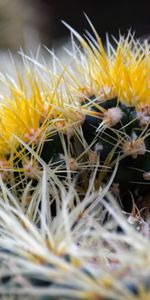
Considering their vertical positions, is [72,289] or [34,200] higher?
[34,200]

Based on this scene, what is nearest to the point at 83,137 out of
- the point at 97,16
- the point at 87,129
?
the point at 87,129

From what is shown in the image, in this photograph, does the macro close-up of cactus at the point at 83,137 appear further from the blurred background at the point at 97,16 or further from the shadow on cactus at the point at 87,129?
the blurred background at the point at 97,16

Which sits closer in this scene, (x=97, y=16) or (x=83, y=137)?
(x=83, y=137)

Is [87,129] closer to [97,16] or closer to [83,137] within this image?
[83,137]

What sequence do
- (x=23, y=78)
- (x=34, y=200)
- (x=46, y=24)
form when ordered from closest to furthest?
(x=34, y=200)
(x=23, y=78)
(x=46, y=24)

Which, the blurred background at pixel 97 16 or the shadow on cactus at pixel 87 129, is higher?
the blurred background at pixel 97 16

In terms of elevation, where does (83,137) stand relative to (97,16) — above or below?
below

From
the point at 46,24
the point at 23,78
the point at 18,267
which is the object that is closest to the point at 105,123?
the point at 23,78

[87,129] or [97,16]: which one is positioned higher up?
[97,16]

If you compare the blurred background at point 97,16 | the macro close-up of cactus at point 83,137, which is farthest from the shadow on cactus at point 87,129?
the blurred background at point 97,16

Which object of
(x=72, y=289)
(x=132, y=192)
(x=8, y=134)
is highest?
(x=8, y=134)

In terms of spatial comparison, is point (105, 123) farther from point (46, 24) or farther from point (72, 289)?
point (46, 24)
